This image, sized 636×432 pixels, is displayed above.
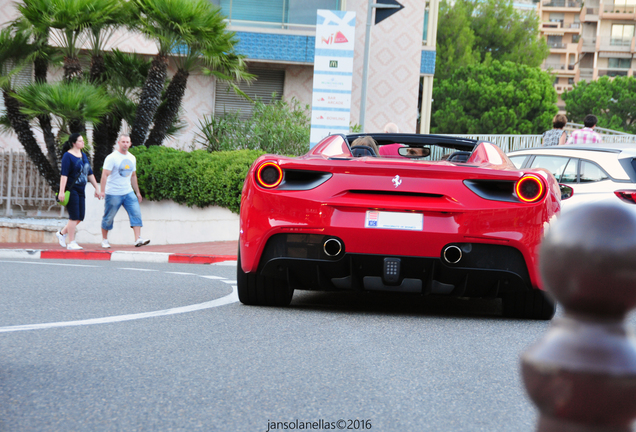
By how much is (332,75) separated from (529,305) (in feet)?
29.3

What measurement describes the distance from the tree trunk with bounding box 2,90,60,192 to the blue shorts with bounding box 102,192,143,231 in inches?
142

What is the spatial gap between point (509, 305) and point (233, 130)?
39.7 ft

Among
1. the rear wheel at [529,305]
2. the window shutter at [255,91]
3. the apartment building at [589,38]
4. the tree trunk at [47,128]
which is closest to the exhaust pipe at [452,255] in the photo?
the rear wheel at [529,305]

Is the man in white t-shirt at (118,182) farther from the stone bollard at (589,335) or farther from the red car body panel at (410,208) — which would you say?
the stone bollard at (589,335)

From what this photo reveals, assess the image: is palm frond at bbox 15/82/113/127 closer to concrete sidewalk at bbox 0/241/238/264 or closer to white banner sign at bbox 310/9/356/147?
concrete sidewalk at bbox 0/241/238/264

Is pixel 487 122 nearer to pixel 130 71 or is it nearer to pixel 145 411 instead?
pixel 130 71

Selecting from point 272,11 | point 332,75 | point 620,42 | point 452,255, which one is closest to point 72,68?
point 332,75

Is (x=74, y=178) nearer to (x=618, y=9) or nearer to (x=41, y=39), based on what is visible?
(x=41, y=39)

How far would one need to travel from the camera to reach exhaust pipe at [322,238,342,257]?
4.81 metres

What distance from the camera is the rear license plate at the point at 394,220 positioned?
4.75 meters

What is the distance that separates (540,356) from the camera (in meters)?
1.14

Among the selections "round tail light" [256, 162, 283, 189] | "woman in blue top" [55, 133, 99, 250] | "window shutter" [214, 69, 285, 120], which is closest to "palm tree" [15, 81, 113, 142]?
"woman in blue top" [55, 133, 99, 250]

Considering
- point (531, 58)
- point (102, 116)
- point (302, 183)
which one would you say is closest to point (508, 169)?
point (302, 183)

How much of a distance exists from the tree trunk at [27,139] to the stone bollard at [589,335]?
1471 cm
